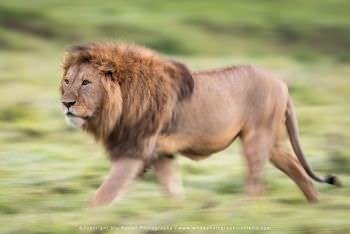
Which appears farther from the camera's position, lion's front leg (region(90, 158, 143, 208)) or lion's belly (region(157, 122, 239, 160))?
lion's belly (region(157, 122, 239, 160))

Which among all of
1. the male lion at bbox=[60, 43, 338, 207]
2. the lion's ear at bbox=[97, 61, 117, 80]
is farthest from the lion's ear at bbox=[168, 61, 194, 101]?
the lion's ear at bbox=[97, 61, 117, 80]

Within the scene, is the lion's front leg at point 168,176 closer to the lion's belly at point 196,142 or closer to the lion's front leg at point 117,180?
the lion's belly at point 196,142

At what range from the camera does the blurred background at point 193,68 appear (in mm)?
7234

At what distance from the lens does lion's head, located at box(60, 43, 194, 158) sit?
25.1ft

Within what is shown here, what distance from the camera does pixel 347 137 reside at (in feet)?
39.0

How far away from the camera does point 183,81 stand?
794cm

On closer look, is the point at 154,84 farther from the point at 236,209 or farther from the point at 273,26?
the point at 273,26

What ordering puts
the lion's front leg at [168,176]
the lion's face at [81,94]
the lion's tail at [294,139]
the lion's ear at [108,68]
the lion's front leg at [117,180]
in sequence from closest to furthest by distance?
the lion's front leg at [117,180], the lion's face at [81,94], the lion's ear at [108,68], the lion's front leg at [168,176], the lion's tail at [294,139]

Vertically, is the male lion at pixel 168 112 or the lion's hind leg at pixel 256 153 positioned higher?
the male lion at pixel 168 112

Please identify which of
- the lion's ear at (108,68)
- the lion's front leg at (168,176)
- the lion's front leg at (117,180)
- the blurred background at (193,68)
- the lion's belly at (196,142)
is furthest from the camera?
the lion's front leg at (168,176)

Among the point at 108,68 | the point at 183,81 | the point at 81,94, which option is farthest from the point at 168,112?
the point at 81,94

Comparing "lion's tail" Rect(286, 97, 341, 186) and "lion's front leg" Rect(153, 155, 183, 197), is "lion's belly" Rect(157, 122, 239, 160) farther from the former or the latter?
"lion's tail" Rect(286, 97, 341, 186)

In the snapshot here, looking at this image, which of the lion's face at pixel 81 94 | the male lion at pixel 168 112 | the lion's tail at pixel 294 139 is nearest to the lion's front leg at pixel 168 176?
the male lion at pixel 168 112

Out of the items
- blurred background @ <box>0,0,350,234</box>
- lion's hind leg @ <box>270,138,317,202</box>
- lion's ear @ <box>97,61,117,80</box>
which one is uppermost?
lion's ear @ <box>97,61,117,80</box>
